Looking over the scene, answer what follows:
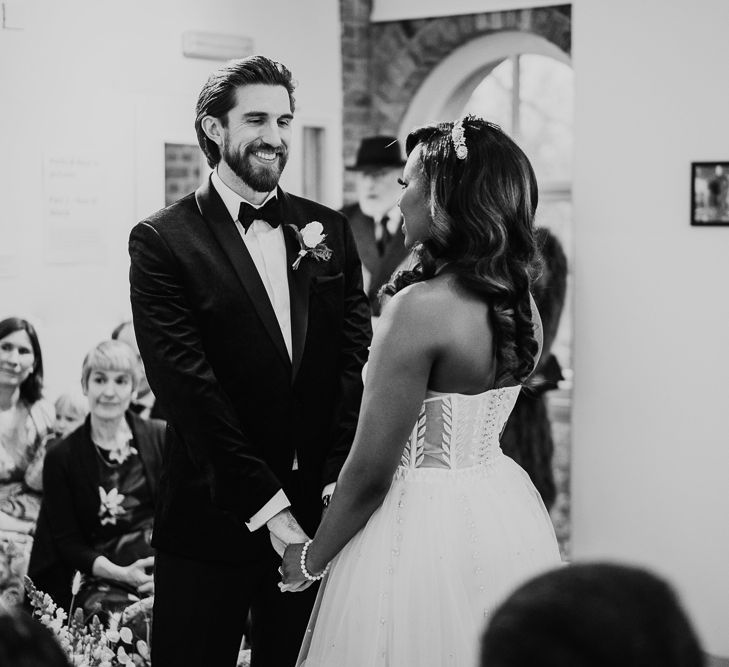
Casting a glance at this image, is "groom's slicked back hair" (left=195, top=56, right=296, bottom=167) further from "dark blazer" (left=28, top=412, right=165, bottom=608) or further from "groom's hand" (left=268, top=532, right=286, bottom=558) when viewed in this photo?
"dark blazer" (left=28, top=412, right=165, bottom=608)

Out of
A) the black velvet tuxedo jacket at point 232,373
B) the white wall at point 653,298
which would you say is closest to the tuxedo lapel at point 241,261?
the black velvet tuxedo jacket at point 232,373

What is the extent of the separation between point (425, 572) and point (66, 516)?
2.08 meters

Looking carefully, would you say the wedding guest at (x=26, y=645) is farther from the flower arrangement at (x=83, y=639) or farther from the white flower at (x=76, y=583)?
the white flower at (x=76, y=583)

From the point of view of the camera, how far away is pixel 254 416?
2607mm

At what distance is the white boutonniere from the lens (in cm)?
409

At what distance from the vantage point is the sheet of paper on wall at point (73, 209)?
164 inches

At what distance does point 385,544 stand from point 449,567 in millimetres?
135

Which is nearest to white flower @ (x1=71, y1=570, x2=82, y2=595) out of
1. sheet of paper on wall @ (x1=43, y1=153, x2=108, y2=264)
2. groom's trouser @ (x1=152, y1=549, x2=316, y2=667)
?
sheet of paper on wall @ (x1=43, y1=153, x2=108, y2=264)

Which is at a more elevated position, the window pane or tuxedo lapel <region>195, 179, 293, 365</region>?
the window pane

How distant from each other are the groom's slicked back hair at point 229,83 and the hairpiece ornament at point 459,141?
61cm

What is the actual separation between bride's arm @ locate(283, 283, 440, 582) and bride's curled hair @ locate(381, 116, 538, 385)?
92 mm

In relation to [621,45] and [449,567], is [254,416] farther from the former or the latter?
[621,45]

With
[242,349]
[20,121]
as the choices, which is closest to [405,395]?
[242,349]

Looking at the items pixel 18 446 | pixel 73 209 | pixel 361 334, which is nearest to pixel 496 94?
pixel 73 209
